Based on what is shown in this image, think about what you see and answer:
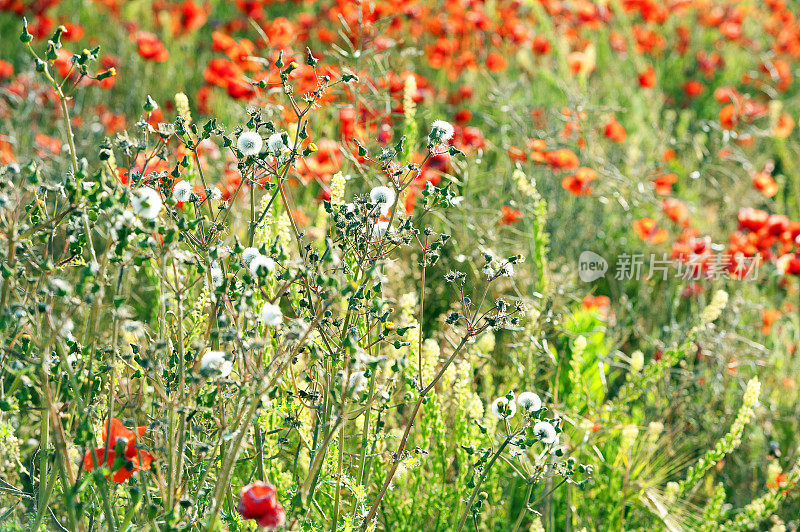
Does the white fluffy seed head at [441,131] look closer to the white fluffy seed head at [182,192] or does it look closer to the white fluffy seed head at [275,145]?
the white fluffy seed head at [275,145]

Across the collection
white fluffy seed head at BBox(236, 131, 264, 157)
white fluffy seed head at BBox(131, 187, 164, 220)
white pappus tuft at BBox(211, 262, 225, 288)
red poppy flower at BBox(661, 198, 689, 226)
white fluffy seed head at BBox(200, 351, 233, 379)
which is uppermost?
white fluffy seed head at BBox(236, 131, 264, 157)

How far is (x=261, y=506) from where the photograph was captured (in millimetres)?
886

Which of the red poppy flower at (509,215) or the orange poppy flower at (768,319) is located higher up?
the red poppy flower at (509,215)

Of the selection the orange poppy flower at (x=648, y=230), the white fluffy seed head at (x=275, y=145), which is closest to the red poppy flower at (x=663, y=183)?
the orange poppy flower at (x=648, y=230)

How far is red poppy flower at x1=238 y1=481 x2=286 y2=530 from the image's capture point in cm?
88

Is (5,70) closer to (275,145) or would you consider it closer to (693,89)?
(275,145)

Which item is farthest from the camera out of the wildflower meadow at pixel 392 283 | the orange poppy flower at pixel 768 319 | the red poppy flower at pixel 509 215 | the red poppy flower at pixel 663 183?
the red poppy flower at pixel 663 183

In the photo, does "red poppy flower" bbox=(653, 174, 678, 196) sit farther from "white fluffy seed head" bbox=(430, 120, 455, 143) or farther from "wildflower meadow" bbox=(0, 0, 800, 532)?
"white fluffy seed head" bbox=(430, 120, 455, 143)

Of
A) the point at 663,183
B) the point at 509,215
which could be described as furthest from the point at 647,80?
the point at 509,215

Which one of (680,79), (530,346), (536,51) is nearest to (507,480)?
(530,346)

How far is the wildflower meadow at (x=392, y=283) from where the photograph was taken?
110 cm

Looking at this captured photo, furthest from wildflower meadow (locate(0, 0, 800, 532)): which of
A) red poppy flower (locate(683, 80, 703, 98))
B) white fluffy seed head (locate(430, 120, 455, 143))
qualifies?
red poppy flower (locate(683, 80, 703, 98))

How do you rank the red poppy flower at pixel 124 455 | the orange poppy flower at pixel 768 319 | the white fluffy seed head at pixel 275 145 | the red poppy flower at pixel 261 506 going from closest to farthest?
the red poppy flower at pixel 261 506 → the red poppy flower at pixel 124 455 → the white fluffy seed head at pixel 275 145 → the orange poppy flower at pixel 768 319

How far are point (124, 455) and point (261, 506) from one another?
243 millimetres
